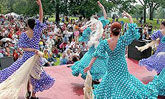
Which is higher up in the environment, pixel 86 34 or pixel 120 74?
pixel 86 34

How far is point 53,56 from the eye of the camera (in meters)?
12.4

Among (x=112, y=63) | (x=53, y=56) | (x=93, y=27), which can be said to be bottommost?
(x=53, y=56)

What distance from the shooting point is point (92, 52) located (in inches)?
262

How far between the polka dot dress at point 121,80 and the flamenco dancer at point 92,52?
1.72 m

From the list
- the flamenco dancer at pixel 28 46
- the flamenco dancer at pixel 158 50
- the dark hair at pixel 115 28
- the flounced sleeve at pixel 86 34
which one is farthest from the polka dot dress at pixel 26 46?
the flamenco dancer at pixel 158 50

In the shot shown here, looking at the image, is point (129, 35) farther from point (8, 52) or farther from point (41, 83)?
point (8, 52)

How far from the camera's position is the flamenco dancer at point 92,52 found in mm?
6312

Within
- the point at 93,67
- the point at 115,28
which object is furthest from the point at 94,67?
the point at 115,28

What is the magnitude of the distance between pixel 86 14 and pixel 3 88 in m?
24.4

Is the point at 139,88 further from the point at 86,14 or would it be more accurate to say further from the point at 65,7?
the point at 65,7

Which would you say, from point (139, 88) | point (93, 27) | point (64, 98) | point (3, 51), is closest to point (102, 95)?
point (139, 88)

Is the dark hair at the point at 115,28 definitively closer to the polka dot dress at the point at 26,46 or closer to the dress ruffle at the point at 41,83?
the polka dot dress at the point at 26,46

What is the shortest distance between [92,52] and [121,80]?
2294 millimetres

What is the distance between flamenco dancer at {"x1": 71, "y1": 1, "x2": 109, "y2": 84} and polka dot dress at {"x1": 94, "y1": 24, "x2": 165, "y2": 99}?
1723 mm
